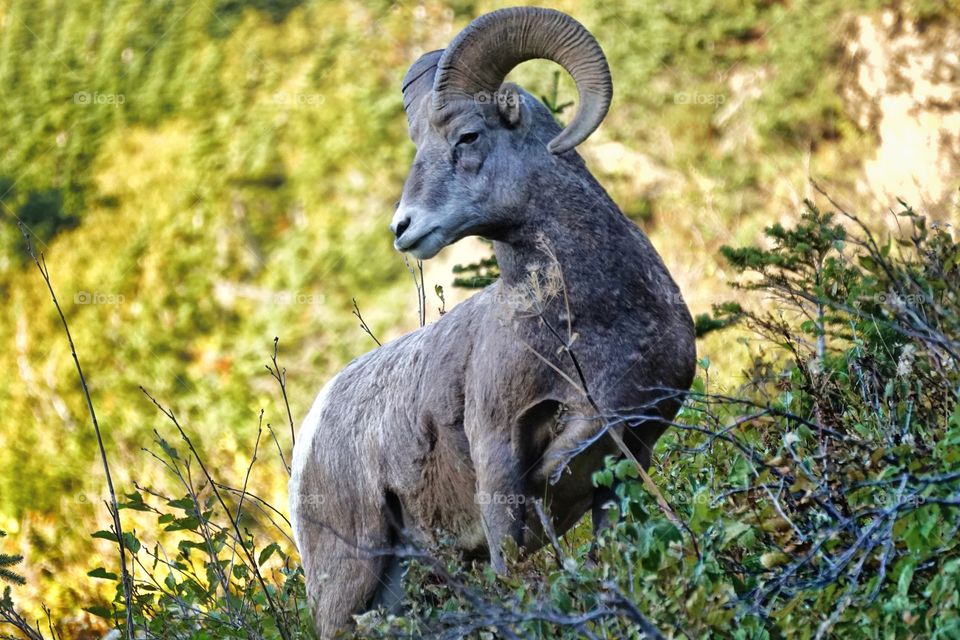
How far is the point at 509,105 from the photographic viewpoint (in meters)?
4.57

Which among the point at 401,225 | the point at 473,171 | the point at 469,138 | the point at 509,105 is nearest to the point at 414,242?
the point at 401,225

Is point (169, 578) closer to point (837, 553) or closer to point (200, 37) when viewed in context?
point (837, 553)

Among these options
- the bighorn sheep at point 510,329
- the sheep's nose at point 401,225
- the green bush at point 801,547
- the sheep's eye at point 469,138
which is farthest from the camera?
the sheep's eye at point 469,138

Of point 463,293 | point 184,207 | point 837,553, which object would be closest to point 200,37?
point 184,207

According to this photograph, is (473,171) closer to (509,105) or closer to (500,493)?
(509,105)

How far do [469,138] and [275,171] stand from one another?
985cm

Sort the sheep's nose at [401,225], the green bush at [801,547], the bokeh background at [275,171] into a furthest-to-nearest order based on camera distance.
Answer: the bokeh background at [275,171] → the sheep's nose at [401,225] → the green bush at [801,547]

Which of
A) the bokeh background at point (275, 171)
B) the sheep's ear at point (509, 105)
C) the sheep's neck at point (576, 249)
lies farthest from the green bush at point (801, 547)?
the bokeh background at point (275, 171)

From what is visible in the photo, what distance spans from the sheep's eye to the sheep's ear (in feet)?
0.39

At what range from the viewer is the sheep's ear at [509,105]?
4555 millimetres

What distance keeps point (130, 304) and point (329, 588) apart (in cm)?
866

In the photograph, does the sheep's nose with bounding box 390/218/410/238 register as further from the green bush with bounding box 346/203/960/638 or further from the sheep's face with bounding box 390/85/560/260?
the green bush with bounding box 346/203/960/638

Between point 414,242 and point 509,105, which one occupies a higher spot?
point 509,105

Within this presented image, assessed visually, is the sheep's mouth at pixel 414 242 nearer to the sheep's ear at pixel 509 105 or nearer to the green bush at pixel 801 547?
the sheep's ear at pixel 509 105
